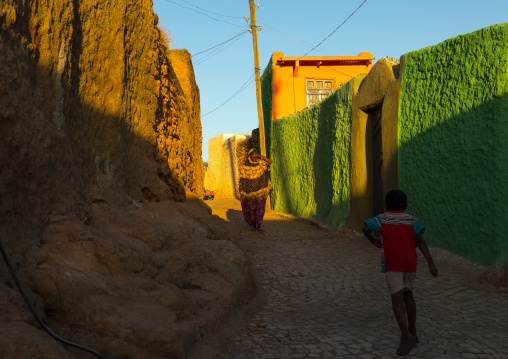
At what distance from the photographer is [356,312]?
4324 mm

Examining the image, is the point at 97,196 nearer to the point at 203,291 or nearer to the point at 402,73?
the point at 203,291

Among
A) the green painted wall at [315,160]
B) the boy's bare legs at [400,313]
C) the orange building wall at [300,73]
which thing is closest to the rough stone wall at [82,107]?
the boy's bare legs at [400,313]

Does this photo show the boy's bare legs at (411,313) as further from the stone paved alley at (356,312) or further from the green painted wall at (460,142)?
the green painted wall at (460,142)

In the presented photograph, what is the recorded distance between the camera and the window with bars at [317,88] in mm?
18422

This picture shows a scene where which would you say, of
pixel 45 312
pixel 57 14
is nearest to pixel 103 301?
pixel 45 312

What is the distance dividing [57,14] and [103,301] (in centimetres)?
236

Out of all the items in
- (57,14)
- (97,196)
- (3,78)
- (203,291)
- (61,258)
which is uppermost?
(57,14)

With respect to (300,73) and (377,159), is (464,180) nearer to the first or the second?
(377,159)

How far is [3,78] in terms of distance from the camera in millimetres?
2953

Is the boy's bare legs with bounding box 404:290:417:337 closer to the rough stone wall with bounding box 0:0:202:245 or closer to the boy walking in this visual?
the boy walking

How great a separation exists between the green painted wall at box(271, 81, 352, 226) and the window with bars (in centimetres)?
364

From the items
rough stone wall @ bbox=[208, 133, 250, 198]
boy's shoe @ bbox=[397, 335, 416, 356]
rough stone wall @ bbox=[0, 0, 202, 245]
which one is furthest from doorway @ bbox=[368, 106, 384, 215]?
rough stone wall @ bbox=[208, 133, 250, 198]

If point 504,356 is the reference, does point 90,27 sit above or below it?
above

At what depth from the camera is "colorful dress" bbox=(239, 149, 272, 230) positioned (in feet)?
31.9
